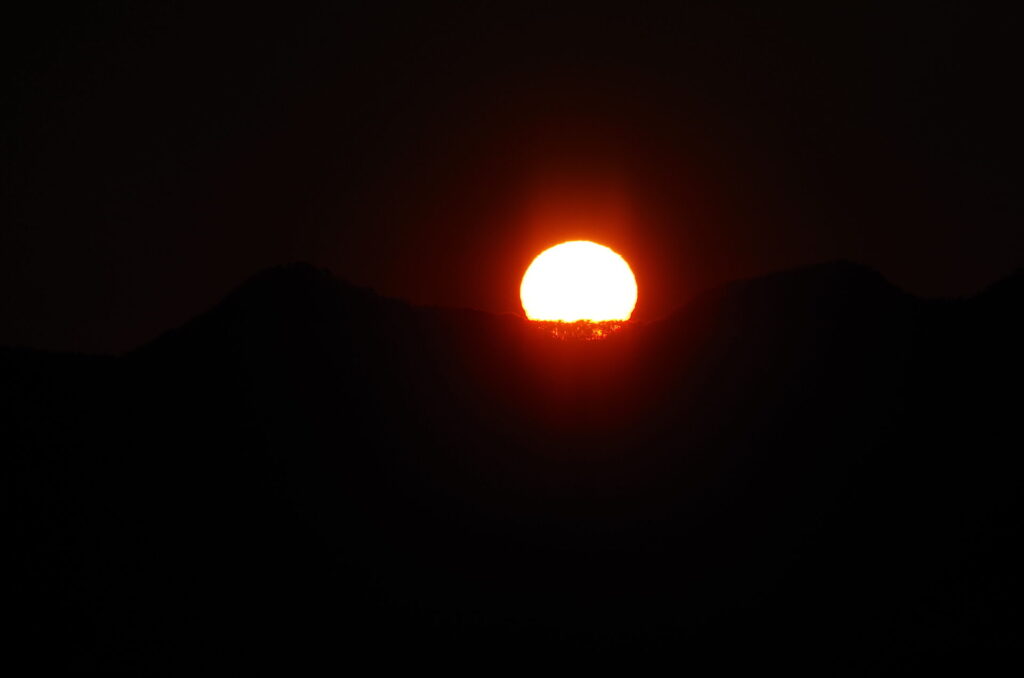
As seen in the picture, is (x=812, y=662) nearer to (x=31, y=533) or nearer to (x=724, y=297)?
(x=724, y=297)

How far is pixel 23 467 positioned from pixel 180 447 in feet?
2.31

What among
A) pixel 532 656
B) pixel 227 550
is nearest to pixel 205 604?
pixel 227 550

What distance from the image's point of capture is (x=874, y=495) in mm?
4215

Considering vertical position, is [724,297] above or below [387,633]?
above

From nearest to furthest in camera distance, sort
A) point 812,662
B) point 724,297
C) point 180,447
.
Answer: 1. point 812,662
2. point 180,447
3. point 724,297

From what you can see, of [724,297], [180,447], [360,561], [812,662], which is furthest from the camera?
[724,297]

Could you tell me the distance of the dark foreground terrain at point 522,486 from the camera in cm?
388

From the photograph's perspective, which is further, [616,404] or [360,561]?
[616,404]

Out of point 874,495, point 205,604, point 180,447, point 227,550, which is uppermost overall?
point 874,495

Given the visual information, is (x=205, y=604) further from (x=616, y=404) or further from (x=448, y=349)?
(x=616, y=404)

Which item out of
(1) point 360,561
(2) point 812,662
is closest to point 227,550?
(1) point 360,561

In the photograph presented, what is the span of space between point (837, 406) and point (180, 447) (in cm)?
322

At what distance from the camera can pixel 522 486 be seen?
168 inches

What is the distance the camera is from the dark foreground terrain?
3.88 m
